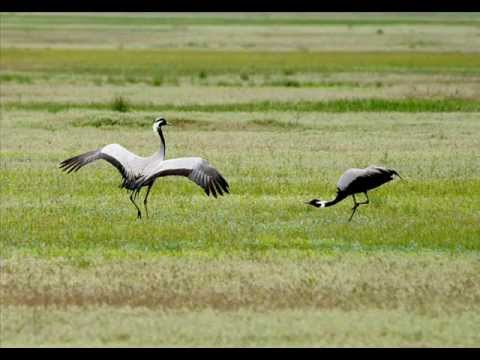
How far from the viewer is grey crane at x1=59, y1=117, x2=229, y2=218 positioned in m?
14.8

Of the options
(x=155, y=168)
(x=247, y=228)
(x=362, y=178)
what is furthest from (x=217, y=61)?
(x=155, y=168)

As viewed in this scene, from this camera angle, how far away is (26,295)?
11805mm

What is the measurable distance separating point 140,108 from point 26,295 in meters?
22.7

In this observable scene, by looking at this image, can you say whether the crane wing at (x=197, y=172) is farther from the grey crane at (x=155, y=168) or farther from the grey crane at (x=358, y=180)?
the grey crane at (x=358, y=180)

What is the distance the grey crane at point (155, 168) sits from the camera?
583 inches

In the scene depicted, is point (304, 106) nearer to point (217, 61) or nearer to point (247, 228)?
point (247, 228)

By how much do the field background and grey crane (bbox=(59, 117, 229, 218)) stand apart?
59cm

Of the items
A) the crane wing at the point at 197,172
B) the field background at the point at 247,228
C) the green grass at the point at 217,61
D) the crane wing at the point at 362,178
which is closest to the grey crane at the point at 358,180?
the crane wing at the point at 362,178

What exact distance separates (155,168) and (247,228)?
1382 millimetres

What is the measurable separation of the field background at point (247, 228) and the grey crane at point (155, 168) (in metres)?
0.59

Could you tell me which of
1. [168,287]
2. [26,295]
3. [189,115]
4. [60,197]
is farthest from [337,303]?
[189,115]

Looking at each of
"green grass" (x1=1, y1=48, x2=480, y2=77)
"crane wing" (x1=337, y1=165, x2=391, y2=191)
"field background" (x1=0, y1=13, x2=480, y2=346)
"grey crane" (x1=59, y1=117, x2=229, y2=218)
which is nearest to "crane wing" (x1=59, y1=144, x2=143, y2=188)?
"grey crane" (x1=59, y1=117, x2=229, y2=218)

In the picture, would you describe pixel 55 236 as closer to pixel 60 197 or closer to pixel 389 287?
pixel 60 197

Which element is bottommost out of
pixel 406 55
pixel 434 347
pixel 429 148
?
pixel 406 55
